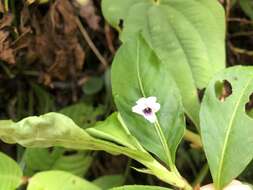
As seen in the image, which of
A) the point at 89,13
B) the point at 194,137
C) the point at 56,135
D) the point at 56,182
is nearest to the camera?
the point at 56,135

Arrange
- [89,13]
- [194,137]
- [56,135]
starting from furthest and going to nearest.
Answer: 1. [89,13]
2. [194,137]
3. [56,135]

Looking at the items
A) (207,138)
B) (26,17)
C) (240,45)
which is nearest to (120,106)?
(207,138)

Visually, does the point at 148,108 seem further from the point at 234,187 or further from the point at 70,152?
the point at 70,152

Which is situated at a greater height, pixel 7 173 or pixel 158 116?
pixel 158 116

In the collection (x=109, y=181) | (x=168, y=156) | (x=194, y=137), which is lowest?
(x=109, y=181)

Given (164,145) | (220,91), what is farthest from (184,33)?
(164,145)

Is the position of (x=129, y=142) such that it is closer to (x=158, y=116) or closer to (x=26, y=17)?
(x=158, y=116)

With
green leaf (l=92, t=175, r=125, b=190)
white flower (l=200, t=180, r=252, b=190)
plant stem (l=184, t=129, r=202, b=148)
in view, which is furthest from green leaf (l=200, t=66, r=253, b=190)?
green leaf (l=92, t=175, r=125, b=190)

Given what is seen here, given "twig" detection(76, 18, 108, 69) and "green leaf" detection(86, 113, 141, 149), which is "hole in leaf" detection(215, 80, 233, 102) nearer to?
"green leaf" detection(86, 113, 141, 149)
